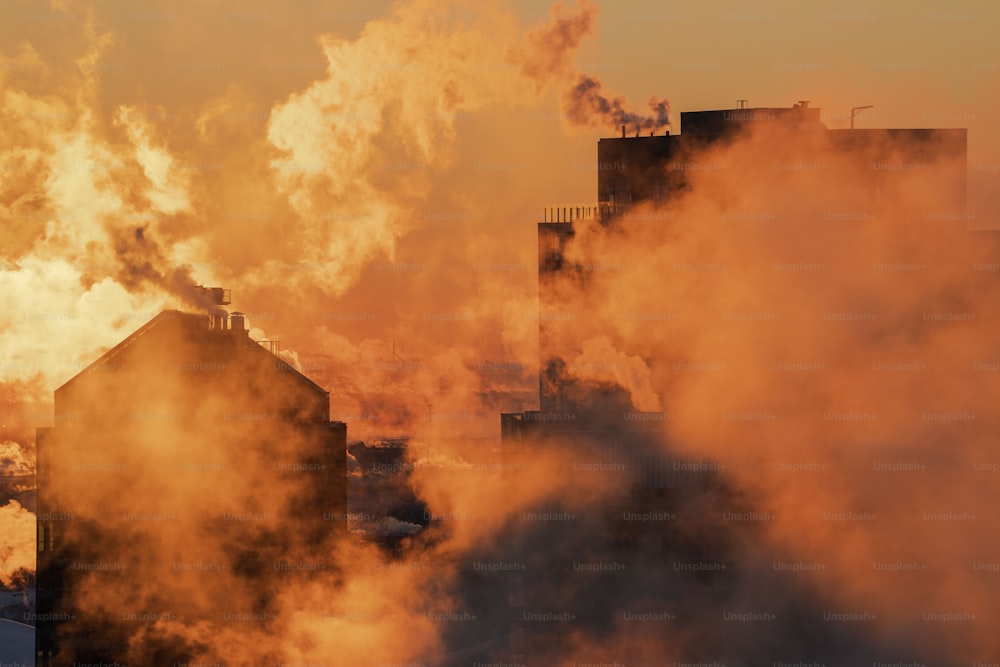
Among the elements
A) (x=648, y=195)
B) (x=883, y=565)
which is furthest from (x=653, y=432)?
(x=648, y=195)

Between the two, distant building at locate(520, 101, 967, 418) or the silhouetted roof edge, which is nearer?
the silhouetted roof edge

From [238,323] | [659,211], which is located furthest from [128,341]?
[659,211]

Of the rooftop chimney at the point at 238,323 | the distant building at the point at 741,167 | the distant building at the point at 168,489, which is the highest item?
the distant building at the point at 741,167

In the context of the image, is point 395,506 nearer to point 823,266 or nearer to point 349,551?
point 349,551

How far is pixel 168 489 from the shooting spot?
158 ft

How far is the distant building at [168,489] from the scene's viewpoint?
1852 inches

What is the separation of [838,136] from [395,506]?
3006 centimetres

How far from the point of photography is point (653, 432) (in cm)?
4947

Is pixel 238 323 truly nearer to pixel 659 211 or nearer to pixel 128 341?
pixel 128 341

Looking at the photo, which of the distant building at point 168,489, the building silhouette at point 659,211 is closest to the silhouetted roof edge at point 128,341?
the distant building at point 168,489

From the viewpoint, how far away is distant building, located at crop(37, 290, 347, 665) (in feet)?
154

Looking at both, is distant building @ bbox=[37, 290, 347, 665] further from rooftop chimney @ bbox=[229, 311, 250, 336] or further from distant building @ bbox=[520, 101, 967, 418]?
distant building @ bbox=[520, 101, 967, 418]

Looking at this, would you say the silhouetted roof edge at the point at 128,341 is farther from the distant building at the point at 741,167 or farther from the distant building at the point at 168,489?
the distant building at the point at 741,167

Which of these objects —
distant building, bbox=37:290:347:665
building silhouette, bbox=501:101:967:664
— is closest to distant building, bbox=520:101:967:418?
building silhouette, bbox=501:101:967:664
